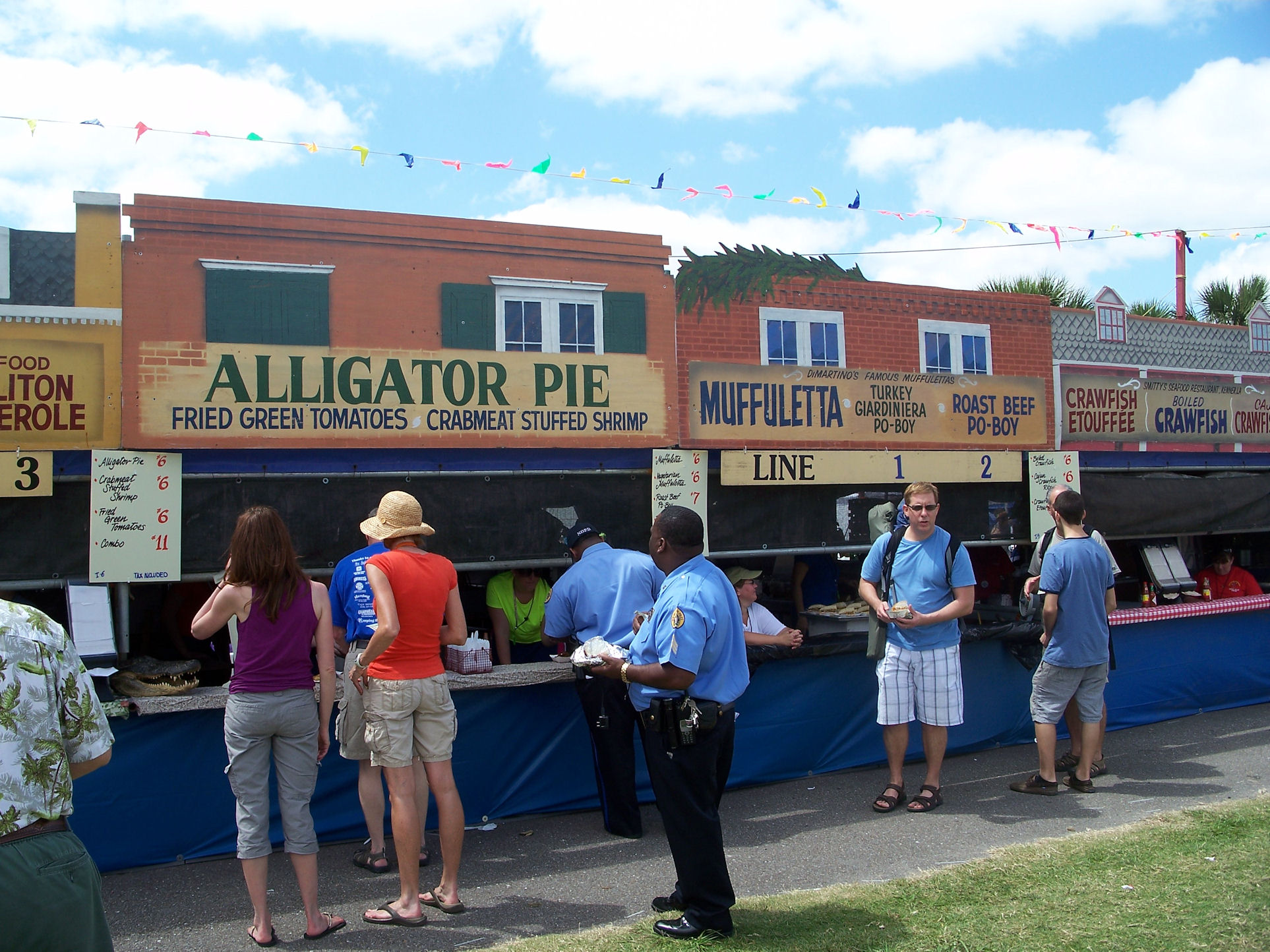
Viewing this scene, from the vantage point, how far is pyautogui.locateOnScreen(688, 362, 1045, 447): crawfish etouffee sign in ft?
23.6

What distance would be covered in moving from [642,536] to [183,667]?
10.00 feet

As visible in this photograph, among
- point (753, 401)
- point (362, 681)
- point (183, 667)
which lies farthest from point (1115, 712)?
point (183, 667)

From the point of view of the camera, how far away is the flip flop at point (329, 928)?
3.96 metres

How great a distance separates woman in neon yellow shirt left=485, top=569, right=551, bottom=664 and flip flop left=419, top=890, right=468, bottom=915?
223 cm

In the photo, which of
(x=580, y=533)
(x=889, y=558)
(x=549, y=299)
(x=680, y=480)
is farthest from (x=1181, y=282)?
(x=580, y=533)

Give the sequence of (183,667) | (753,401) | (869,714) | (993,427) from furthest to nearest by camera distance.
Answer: (993,427) < (753,401) < (869,714) < (183,667)

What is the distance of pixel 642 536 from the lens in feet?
22.4

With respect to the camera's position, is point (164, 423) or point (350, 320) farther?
point (350, 320)

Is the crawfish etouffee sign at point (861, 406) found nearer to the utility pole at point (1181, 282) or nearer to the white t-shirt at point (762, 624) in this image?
the white t-shirt at point (762, 624)

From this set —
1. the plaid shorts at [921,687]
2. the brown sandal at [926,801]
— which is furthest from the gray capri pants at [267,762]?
the brown sandal at [926,801]

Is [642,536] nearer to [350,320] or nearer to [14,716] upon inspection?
[350,320]

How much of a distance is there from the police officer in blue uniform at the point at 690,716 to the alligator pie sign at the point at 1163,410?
6061 millimetres

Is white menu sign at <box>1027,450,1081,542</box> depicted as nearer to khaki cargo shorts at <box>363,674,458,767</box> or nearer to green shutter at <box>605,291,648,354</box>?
green shutter at <box>605,291,648,354</box>

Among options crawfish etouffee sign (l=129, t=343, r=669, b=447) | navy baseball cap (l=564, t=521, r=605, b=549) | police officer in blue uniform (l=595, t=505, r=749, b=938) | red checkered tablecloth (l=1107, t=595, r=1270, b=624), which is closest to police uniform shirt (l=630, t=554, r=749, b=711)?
police officer in blue uniform (l=595, t=505, r=749, b=938)
